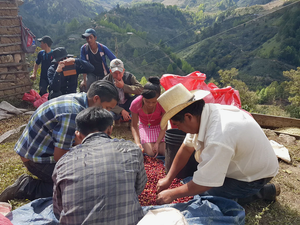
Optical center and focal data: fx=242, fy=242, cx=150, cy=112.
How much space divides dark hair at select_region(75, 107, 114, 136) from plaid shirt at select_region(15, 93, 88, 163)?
39cm

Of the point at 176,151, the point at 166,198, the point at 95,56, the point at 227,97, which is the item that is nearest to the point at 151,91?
the point at 176,151

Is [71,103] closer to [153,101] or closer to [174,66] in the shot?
[153,101]

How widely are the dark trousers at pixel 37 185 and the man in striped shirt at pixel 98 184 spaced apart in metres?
0.85

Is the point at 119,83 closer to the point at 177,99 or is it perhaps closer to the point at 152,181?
the point at 152,181

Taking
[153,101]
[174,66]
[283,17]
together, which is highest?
[283,17]

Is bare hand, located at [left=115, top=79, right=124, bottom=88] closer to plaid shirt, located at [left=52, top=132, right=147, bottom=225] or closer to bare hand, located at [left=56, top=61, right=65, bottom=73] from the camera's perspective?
bare hand, located at [left=56, top=61, right=65, bottom=73]

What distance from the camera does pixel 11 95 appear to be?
6047 mm

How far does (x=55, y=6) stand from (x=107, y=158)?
314ft

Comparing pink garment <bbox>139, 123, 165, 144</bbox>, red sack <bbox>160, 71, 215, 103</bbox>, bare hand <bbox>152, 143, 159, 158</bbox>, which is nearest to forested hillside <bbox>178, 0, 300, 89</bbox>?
red sack <bbox>160, 71, 215, 103</bbox>

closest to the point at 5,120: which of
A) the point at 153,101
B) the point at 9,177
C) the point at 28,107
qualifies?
the point at 28,107

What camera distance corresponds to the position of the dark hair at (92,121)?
1.65 m

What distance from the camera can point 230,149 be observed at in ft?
5.44

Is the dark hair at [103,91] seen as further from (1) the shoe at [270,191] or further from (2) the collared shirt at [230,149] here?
(1) the shoe at [270,191]

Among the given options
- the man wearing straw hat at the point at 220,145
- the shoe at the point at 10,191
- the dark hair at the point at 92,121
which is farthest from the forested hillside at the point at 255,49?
the dark hair at the point at 92,121
